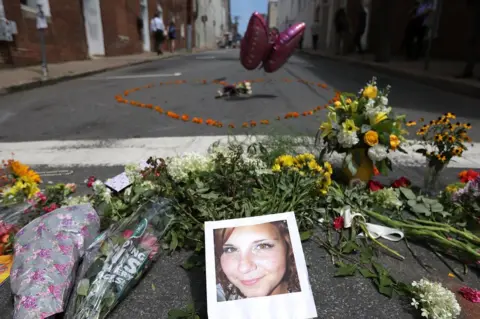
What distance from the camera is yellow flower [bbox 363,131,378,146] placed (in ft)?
7.94

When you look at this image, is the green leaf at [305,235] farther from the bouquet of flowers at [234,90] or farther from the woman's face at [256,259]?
the bouquet of flowers at [234,90]

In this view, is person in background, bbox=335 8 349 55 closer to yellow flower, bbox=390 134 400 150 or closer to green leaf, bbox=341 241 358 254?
yellow flower, bbox=390 134 400 150

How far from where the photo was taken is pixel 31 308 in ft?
4.66

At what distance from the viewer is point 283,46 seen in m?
6.95

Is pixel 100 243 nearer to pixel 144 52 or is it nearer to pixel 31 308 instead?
pixel 31 308

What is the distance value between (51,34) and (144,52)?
11588mm

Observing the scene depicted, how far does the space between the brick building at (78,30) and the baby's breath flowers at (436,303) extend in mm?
10486

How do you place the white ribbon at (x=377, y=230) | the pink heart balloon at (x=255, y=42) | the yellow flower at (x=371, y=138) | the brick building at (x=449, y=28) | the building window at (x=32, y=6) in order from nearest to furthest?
the white ribbon at (x=377, y=230), the yellow flower at (x=371, y=138), the pink heart balloon at (x=255, y=42), the building window at (x=32, y=6), the brick building at (x=449, y=28)

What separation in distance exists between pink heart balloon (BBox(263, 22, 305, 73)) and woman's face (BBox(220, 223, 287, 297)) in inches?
232

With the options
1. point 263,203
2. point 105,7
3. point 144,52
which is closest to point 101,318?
point 263,203

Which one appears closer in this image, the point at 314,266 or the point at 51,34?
the point at 314,266

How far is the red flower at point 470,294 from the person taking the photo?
5.39 ft

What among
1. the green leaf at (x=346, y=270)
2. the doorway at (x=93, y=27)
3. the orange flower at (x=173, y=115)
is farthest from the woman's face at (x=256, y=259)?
the doorway at (x=93, y=27)

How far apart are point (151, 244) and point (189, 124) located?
346cm
